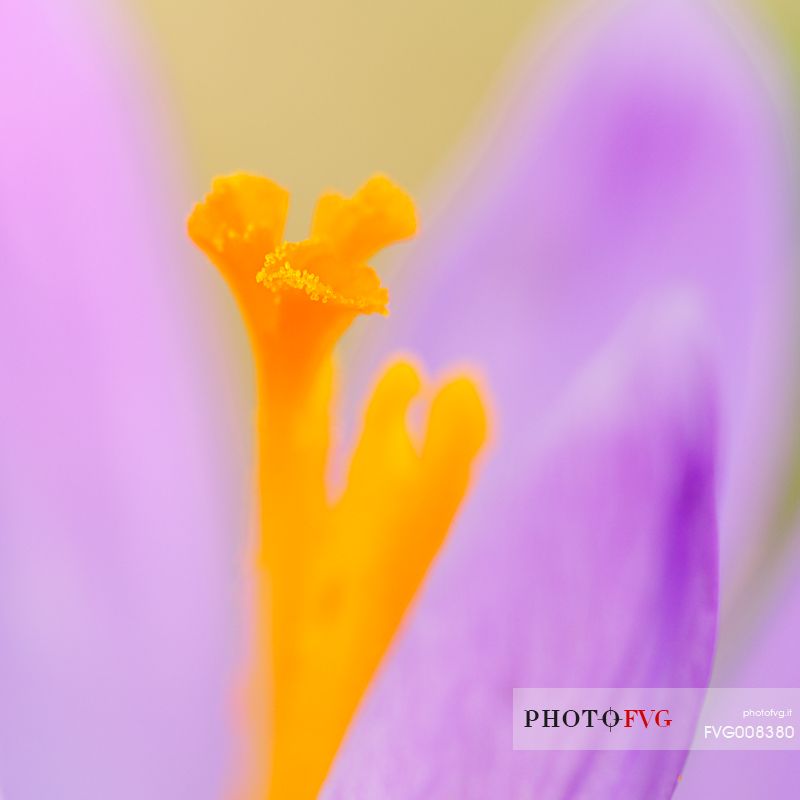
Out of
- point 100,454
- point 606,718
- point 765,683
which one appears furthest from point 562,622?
point 100,454

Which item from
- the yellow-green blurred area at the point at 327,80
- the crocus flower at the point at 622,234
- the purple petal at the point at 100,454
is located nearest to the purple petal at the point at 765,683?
the crocus flower at the point at 622,234

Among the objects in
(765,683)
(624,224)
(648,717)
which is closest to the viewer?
(648,717)

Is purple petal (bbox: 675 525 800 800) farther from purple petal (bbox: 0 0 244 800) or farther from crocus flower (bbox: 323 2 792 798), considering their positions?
purple petal (bbox: 0 0 244 800)

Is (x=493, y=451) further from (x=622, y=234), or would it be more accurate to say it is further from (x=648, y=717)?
(x=648, y=717)

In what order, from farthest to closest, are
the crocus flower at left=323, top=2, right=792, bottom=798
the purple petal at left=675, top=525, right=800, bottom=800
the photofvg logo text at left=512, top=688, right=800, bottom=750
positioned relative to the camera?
the crocus flower at left=323, top=2, right=792, bottom=798
the purple petal at left=675, top=525, right=800, bottom=800
the photofvg logo text at left=512, top=688, right=800, bottom=750

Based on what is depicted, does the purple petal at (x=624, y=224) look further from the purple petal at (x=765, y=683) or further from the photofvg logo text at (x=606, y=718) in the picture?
the photofvg logo text at (x=606, y=718)

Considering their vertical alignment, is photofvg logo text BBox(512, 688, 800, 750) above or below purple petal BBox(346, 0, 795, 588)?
below

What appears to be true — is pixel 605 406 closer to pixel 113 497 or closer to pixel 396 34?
pixel 113 497

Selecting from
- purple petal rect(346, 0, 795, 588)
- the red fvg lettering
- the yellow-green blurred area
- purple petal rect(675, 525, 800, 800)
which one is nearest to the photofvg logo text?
the red fvg lettering
